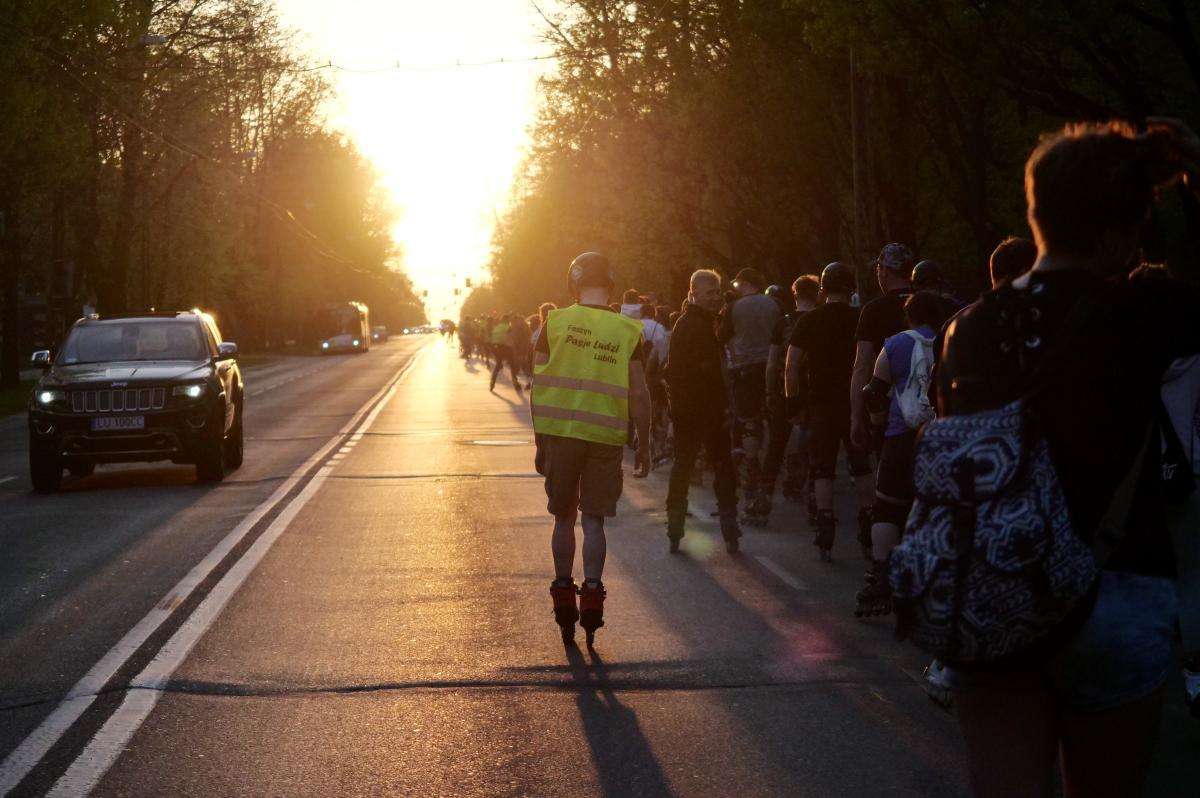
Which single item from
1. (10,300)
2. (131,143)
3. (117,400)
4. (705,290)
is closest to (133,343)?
(117,400)

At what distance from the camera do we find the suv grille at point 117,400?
655 inches

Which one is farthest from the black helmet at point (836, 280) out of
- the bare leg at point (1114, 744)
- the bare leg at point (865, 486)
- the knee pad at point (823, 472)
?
the bare leg at point (1114, 744)

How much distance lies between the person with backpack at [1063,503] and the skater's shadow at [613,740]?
2.48 metres

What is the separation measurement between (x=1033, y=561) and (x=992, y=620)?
126 millimetres

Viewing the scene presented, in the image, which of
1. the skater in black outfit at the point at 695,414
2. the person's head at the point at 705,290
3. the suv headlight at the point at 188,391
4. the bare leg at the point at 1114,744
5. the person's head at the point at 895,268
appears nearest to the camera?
the bare leg at the point at 1114,744

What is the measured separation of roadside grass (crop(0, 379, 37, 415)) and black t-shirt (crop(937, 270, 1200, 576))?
2899 centimetres

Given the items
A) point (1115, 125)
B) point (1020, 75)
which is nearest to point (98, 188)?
point (1020, 75)

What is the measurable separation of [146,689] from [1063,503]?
502 centimetres

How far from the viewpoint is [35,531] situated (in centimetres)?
1305

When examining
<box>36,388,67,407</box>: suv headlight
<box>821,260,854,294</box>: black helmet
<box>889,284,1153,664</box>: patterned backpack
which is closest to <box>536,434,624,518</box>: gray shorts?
<box>821,260,854,294</box>: black helmet

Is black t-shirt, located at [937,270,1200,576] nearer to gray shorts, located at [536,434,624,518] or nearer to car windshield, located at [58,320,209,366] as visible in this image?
gray shorts, located at [536,434,624,518]

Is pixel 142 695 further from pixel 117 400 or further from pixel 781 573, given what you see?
pixel 117 400

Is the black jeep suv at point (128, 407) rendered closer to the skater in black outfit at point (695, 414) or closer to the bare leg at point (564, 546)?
the skater in black outfit at point (695, 414)

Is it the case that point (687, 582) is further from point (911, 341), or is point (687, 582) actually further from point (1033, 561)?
point (1033, 561)
